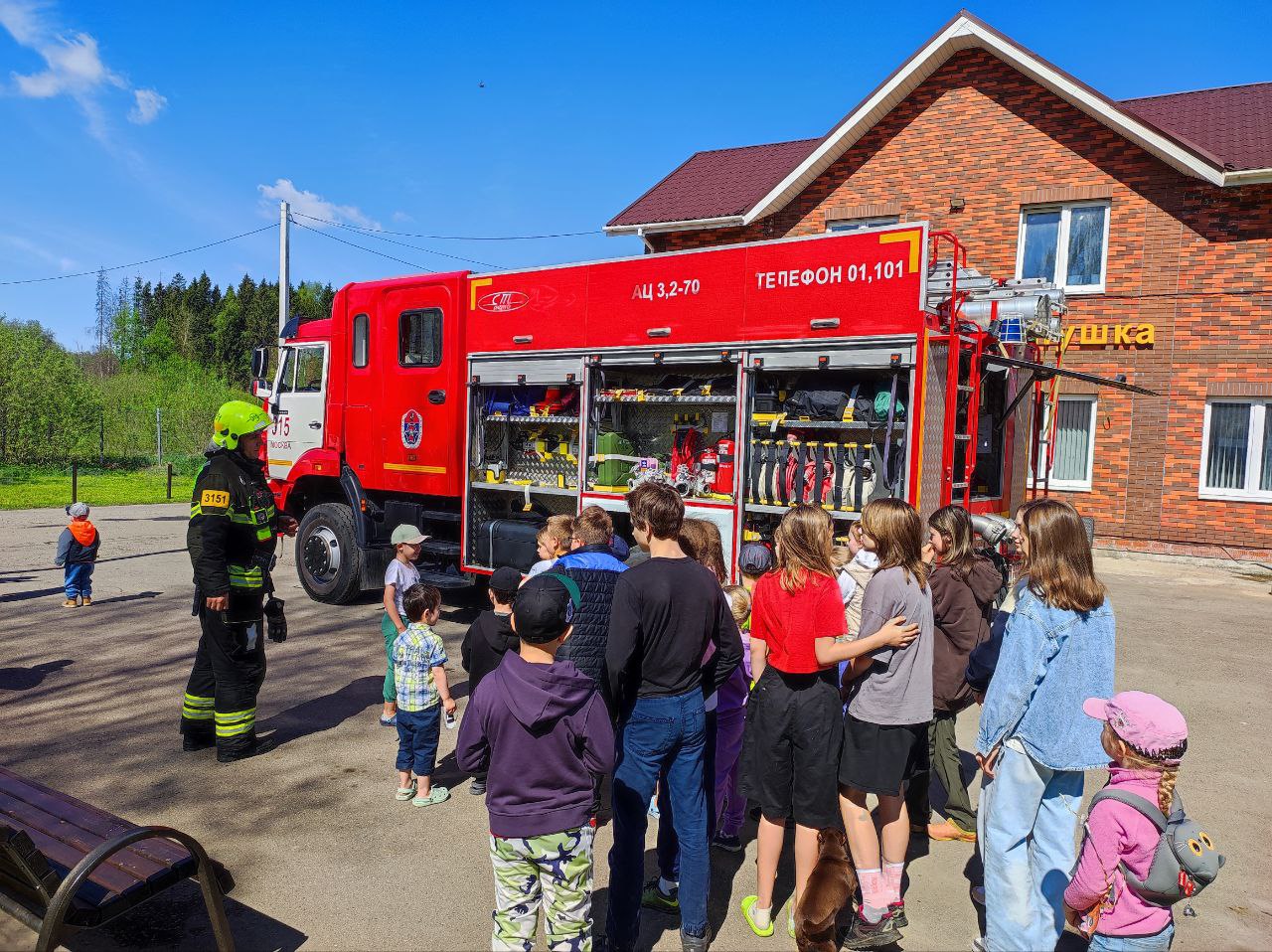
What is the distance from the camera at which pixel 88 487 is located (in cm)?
2580

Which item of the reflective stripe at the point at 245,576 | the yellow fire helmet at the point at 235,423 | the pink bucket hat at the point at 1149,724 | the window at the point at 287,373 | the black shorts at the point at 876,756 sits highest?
the window at the point at 287,373

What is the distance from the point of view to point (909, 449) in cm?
564

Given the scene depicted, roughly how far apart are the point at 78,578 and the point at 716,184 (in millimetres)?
14438

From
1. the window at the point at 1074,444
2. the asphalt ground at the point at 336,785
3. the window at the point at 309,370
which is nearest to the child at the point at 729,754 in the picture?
the asphalt ground at the point at 336,785

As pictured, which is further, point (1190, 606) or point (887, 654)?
point (1190, 606)

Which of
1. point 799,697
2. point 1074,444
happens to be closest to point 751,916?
point 799,697

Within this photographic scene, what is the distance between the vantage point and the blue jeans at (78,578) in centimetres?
900

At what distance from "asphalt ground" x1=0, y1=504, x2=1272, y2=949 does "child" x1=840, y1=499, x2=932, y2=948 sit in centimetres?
25

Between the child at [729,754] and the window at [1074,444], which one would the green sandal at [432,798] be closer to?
the child at [729,754]

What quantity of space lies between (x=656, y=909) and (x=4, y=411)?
3525 centimetres

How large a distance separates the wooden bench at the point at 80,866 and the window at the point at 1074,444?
14.3m

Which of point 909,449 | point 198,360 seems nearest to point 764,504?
point 909,449

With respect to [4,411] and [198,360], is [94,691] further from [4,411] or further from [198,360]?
[198,360]

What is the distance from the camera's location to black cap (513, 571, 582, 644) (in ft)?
8.76
